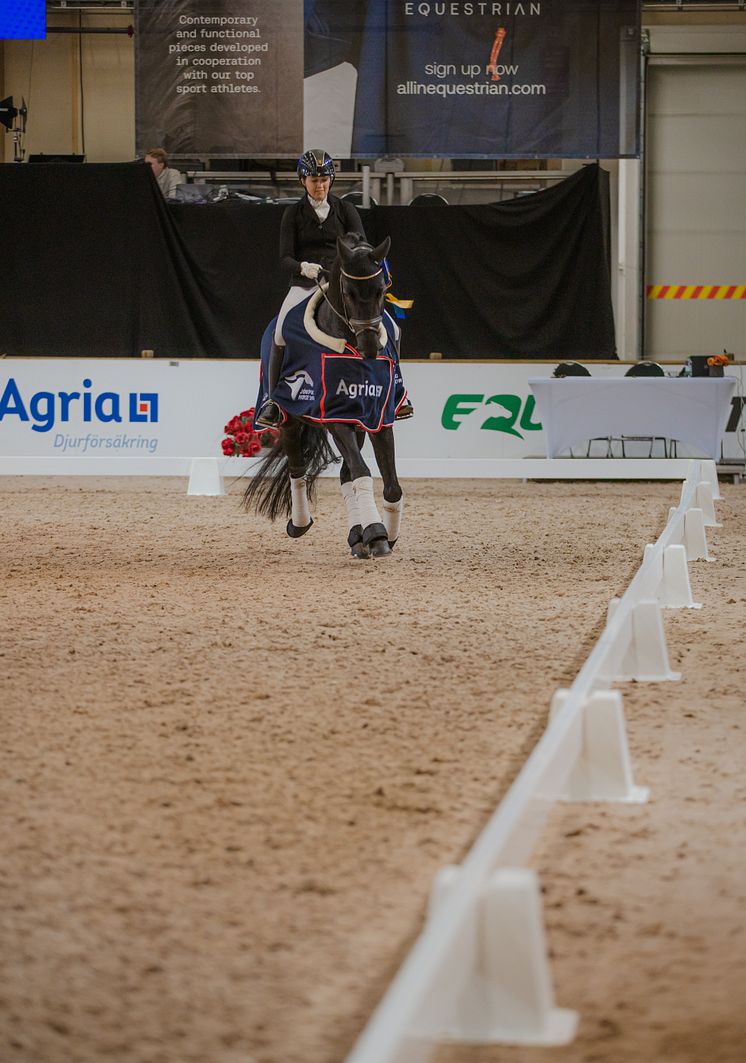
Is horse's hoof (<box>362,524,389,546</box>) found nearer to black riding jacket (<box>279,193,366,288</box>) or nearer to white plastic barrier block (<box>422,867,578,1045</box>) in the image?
black riding jacket (<box>279,193,366,288</box>)

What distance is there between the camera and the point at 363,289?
543 centimetres

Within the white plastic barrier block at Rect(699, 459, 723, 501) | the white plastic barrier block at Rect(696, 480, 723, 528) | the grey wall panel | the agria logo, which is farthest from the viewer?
the grey wall panel

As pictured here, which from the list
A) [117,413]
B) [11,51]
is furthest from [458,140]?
[11,51]

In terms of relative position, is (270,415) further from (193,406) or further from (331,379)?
(193,406)

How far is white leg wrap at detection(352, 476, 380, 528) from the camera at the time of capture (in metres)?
5.82

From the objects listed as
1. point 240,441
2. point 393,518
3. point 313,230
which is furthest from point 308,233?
point 240,441

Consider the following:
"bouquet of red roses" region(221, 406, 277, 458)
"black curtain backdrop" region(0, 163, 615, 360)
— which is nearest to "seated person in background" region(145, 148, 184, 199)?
"black curtain backdrop" region(0, 163, 615, 360)

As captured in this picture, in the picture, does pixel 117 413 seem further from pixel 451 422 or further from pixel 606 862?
pixel 606 862

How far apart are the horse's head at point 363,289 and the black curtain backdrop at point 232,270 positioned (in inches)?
266

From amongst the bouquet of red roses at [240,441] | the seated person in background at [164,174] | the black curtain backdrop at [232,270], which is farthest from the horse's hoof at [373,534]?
the seated person in background at [164,174]

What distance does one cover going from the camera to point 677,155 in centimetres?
1453

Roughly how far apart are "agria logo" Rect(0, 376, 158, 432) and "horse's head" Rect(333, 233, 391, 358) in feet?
18.5

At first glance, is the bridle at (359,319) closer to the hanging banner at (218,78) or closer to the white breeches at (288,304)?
the white breeches at (288,304)

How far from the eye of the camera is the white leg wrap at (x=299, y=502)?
21.4ft
